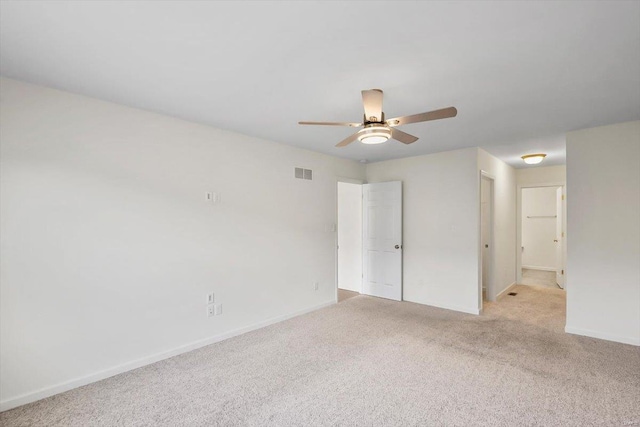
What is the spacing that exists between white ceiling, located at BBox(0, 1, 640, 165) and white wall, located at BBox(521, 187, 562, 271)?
6.00 metres

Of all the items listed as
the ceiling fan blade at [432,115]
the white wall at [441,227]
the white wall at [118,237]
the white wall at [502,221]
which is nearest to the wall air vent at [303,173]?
the white wall at [118,237]

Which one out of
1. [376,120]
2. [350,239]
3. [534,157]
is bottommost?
[350,239]

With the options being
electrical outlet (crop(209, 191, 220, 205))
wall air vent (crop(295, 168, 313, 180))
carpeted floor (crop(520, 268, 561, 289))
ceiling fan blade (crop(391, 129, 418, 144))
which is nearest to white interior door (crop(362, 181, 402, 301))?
wall air vent (crop(295, 168, 313, 180))

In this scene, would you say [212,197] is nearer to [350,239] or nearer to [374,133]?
[374,133]

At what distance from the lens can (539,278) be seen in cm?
716

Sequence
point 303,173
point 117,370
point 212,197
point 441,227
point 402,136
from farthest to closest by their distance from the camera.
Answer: point 441,227, point 303,173, point 212,197, point 117,370, point 402,136

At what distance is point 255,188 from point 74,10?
99.4 inches

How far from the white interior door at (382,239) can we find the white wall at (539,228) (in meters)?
5.32

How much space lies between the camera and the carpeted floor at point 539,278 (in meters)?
6.51

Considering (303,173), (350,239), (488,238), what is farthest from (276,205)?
(488,238)

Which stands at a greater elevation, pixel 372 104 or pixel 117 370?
pixel 372 104

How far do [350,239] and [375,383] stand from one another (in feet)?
11.6

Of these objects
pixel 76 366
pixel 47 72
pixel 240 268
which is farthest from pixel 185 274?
pixel 47 72

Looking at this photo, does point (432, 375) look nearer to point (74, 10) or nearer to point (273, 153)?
point (273, 153)
